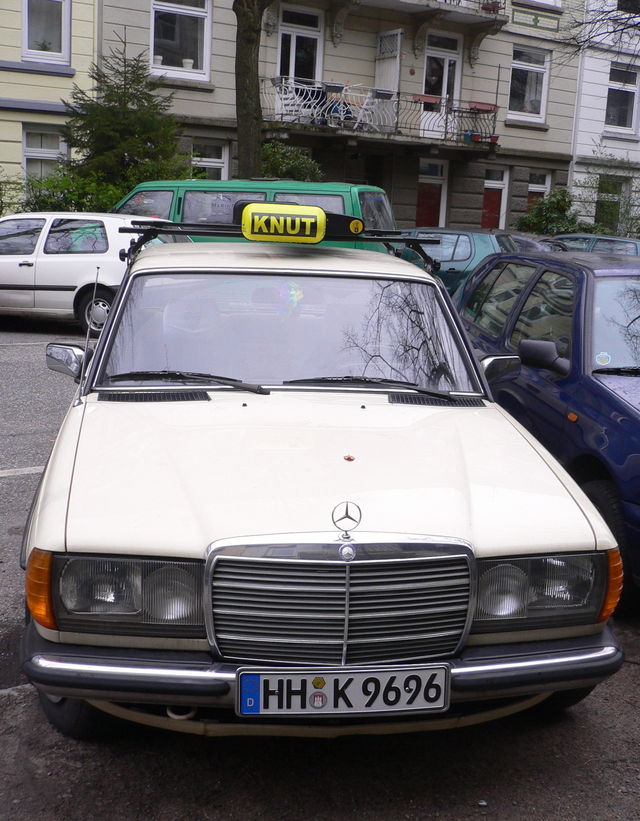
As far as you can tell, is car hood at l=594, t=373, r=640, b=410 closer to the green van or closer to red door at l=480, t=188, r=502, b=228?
the green van

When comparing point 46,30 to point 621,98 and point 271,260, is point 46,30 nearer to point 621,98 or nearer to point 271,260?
point 621,98

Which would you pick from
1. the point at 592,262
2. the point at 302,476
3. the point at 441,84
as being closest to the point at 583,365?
the point at 592,262

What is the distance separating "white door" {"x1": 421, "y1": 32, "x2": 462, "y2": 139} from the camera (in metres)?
27.1

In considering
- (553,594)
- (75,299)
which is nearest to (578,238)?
(75,299)

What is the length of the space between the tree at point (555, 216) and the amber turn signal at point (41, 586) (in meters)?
25.5

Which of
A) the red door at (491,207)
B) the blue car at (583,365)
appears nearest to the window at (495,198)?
the red door at (491,207)

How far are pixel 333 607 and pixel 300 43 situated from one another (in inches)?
996

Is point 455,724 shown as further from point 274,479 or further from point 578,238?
point 578,238

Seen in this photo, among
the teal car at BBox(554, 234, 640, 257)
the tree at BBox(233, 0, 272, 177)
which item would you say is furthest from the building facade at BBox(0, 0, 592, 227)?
the teal car at BBox(554, 234, 640, 257)

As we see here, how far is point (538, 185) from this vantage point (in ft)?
98.8

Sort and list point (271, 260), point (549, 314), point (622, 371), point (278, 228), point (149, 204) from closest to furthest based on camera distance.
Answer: point (271, 260)
point (278, 228)
point (622, 371)
point (549, 314)
point (149, 204)

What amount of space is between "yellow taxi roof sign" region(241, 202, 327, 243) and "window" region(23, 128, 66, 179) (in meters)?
18.6

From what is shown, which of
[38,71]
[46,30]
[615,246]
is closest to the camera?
[615,246]

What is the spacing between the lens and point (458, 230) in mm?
15406
